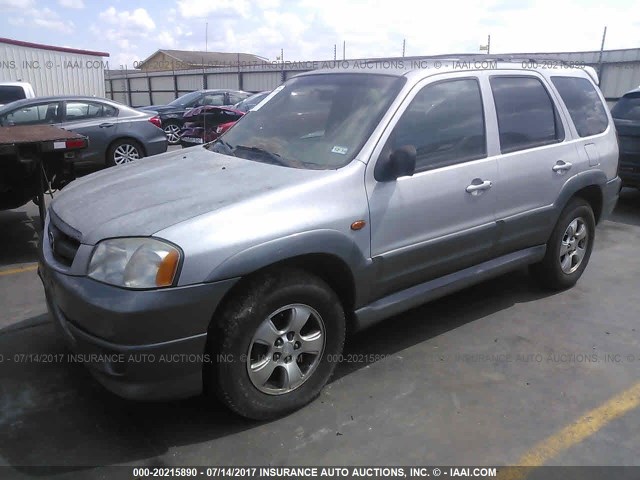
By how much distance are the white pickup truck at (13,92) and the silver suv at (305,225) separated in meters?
9.99

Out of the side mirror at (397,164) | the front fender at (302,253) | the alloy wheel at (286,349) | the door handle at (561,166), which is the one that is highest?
the side mirror at (397,164)

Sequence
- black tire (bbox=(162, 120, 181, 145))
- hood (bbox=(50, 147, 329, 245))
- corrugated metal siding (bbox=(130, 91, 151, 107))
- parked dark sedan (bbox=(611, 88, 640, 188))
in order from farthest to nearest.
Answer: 1. corrugated metal siding (bbox=(130, 91, 151, 107))
2. black tire (bbox=(162, 120, 181, 145))
3. parked dark sedan (bbox=(611, 88, 640, 188))
4. hood (bbox=(50, 147, 329, 245))

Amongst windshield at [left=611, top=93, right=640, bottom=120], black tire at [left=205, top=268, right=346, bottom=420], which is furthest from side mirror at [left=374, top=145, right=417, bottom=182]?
windshield at [left=611, top=93, right=640, bottom=120]

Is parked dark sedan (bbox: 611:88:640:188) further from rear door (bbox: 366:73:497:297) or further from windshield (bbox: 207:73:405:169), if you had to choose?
windshield (bbox: 207:73:405:169)

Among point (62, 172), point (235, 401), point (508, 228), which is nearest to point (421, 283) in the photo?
point (508, 228)

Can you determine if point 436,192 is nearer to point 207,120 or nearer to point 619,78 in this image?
point 207,120

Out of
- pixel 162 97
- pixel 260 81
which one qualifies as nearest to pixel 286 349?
pixel 260 81

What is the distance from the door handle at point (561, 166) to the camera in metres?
4.24

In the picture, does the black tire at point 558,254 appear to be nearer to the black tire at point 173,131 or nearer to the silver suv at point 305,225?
the silver suv at point 305,225

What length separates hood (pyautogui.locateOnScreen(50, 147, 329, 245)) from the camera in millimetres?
2682

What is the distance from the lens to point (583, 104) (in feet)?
15.4

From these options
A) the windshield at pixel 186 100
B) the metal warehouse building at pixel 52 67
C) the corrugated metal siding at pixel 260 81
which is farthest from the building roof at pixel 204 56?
the windshield at pixel 186 100

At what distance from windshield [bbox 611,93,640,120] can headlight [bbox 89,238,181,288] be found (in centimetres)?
738

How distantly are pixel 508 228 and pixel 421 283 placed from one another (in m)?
0.88
